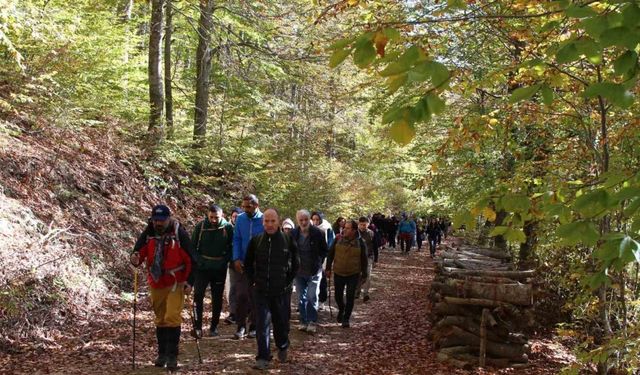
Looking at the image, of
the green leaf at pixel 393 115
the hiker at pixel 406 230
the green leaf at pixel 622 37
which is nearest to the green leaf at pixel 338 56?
the green leaf at pixel 393 115

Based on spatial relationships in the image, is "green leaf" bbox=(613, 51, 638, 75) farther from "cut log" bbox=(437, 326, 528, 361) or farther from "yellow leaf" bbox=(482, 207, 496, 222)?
"cut log" bbox=(437, 326, 528, 361)

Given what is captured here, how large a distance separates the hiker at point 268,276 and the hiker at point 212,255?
4.29 feet

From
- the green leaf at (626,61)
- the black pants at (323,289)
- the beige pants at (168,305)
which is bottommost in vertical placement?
the black pants at (323,289)

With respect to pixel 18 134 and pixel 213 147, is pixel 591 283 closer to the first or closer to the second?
pixel 18 134

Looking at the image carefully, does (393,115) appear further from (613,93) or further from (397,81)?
(613,93)

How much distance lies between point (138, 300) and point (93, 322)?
1.51 metres

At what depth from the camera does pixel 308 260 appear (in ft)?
30.0

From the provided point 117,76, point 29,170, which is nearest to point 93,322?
point 29,170

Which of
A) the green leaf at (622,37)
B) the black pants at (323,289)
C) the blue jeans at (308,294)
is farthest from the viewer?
the black pants at (323,289)

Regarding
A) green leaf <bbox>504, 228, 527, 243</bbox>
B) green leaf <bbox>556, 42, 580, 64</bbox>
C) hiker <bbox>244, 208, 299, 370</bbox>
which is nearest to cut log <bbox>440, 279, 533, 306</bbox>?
hiker <bbox>244, 208, 299, 370</bbox>

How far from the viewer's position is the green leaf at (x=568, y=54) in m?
2.34

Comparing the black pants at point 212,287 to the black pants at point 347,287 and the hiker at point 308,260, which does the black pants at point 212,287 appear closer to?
the hiker at point 308,260

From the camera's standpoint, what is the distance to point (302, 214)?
29.8 ft

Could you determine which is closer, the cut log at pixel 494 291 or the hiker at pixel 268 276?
the hiker at pixel 268 276
